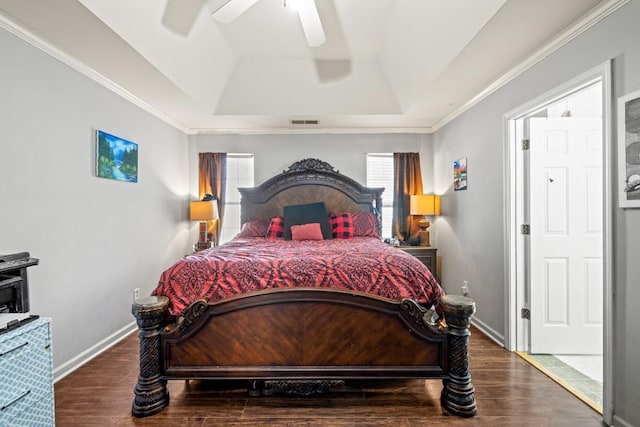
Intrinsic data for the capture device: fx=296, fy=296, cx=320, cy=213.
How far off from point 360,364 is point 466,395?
2.22 ft

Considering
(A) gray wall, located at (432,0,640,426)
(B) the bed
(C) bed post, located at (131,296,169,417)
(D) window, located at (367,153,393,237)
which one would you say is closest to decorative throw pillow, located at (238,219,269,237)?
(D) window, located at (367,153,393,237)

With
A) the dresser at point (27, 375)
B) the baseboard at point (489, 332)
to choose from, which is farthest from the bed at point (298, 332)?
the baseboard at point (489, 332)

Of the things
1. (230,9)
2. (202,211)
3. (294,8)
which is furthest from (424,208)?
(230,9)

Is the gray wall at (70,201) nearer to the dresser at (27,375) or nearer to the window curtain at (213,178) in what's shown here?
the dresser at (27,375)

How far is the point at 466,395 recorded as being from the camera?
1.85m

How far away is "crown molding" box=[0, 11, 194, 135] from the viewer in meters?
1.95

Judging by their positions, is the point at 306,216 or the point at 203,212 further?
the point at 203,212

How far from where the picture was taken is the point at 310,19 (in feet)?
6.97

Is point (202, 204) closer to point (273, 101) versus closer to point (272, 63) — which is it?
point (273, 101)

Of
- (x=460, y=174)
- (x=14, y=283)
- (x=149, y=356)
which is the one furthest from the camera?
(x=460, y=174)

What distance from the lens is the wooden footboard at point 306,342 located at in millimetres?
1875

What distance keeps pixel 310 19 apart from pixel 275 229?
92.5 inches

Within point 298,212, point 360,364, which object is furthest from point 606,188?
point 298,212

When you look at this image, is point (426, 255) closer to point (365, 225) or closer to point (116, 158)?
point (365, 225)
